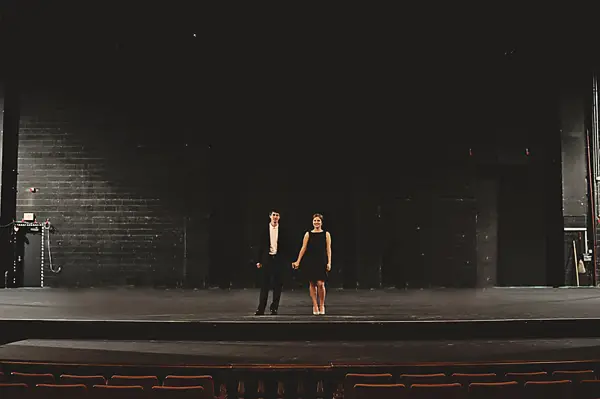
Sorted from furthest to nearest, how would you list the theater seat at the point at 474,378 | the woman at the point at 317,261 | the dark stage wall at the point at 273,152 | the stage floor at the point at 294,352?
1. the dark stage wall at the point at 273,152
2. the woman at the point at 317,261
3. the stage floor at the point at 294,352
4. the theater seat at the point at 474,378

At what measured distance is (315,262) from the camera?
8.66 meters

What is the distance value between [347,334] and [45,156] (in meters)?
8.60

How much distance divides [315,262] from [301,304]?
5.32 ft

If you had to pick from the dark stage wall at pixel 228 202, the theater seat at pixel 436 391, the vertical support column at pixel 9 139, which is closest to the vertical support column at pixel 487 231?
the dark stage wall at pixel 228 202

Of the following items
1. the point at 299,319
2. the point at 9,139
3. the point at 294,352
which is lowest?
the point at 294,352

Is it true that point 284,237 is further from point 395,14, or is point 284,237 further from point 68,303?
point 395,14

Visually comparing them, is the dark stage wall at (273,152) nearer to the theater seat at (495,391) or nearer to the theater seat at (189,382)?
the theater seat at (189,382)

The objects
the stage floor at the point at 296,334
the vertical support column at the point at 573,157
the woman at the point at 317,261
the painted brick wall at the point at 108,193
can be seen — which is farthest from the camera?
the vertical support column at the point at 573,157

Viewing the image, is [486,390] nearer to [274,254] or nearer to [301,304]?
[274,254]

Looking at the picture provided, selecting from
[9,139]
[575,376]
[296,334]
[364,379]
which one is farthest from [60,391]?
[9,139]

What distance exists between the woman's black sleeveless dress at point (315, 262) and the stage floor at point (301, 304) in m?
0.50

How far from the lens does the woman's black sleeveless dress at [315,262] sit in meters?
8.65

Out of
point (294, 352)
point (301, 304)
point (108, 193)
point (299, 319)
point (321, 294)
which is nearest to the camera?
point (294, 352)

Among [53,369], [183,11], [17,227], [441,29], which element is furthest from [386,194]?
[53,369]
